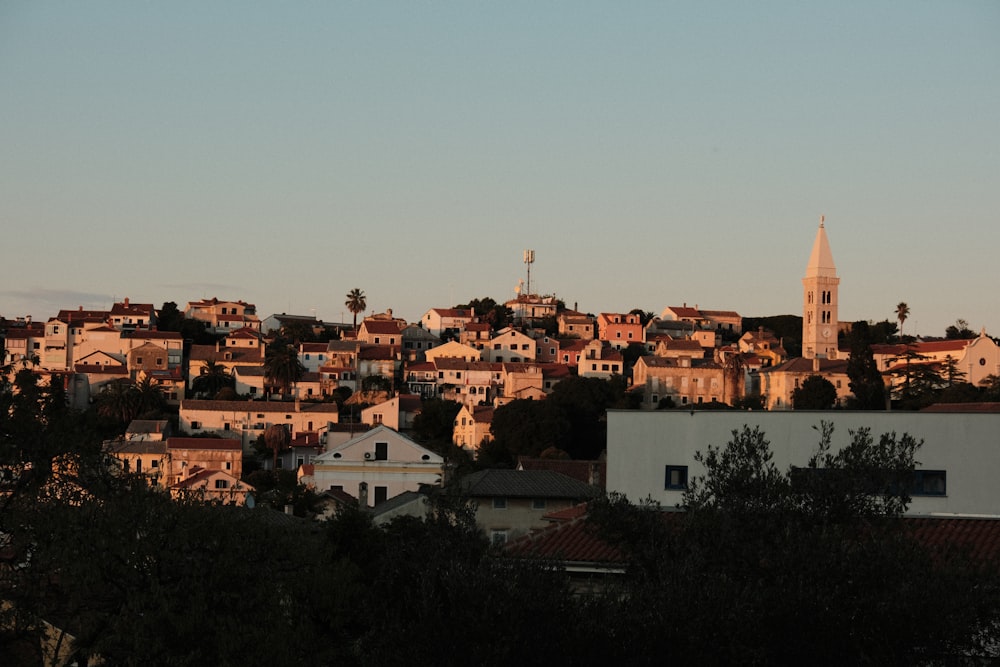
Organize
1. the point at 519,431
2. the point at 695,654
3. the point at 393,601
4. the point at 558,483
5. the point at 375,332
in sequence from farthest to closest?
the point at 375,332 → the point at 519,431 → the point at 558,483 → the point at 393,601 → the point at 695,654

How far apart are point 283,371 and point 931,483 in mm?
96991

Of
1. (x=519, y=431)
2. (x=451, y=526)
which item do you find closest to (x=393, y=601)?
(x=451, y=526)

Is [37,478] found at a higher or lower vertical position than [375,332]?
lower

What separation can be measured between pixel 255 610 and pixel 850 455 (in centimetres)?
821

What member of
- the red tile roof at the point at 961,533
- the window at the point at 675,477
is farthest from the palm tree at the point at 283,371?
the red tile roof at the point at 961,533

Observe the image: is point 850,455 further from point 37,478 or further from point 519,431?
point 519,431

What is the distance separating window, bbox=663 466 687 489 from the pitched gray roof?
1471 cm

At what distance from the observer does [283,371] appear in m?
118

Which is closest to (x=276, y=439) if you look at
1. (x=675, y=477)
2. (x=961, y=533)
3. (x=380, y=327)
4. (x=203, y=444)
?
(x=203, y=444)

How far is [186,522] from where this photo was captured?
21047 millimetres

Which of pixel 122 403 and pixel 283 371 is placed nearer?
pixel 122 403

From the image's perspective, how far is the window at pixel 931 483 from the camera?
2392cm

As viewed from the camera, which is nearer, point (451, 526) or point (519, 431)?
point (451, 526)

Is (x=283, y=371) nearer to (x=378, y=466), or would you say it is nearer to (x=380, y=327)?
(x=380, y=327)
